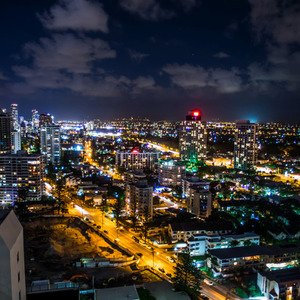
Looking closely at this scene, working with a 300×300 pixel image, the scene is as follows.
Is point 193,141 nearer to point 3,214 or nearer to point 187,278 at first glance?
point 187,278

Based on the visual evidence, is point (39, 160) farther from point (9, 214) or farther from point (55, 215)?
point (9, 214)

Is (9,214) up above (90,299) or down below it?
above

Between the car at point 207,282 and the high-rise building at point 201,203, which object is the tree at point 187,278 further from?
the high-rise building at point 201,203

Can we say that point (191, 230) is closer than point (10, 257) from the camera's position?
No

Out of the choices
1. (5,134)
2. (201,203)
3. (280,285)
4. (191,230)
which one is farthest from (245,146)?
(5,134)

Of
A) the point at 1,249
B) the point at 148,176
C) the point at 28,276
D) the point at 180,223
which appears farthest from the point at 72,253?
the point at 148,176

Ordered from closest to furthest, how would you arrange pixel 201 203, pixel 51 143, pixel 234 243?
pixel 234 243
pixel 201 203
pixel 51 143
